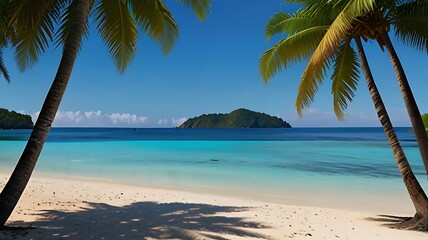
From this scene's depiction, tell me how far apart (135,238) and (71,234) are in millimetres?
1064

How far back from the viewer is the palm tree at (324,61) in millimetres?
7785

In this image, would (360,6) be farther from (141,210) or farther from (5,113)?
(5,113)

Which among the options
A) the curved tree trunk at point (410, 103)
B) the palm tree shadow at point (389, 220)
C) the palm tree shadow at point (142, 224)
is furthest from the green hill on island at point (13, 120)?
the curved tree trunk at point (410, 103)

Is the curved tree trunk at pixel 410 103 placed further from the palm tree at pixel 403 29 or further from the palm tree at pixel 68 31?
the palm tree at pixel 68 31

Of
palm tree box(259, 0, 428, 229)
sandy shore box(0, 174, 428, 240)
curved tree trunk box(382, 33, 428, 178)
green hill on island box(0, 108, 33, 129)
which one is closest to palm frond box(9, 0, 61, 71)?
sandy shore box(0, 174, 428, 240)

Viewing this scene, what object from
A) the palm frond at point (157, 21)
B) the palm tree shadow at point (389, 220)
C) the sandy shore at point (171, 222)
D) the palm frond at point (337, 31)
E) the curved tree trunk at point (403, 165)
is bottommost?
the palm tree shadow at point (389, 220)

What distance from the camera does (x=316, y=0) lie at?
8836 millimetres

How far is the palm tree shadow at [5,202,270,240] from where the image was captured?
5.55 meters

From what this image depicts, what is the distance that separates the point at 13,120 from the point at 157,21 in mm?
155178

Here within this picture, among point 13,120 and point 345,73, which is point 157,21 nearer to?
point 345,73

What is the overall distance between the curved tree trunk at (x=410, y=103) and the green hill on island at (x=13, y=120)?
148379mm

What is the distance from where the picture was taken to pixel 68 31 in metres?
8.22

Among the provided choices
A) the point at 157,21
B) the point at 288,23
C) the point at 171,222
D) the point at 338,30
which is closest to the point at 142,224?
the point at 171,222

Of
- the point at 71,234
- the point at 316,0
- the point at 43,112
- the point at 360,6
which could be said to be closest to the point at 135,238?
the point at 71,234
